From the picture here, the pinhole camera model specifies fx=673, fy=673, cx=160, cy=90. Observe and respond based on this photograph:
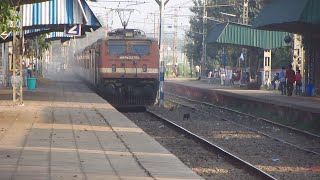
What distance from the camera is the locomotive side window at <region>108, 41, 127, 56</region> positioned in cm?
2850

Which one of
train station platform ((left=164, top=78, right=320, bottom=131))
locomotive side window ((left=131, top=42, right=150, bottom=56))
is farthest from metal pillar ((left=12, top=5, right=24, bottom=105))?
train station platform ((left=164, top=78, right=320, bottom=131))

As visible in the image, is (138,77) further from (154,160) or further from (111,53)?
(154,160)

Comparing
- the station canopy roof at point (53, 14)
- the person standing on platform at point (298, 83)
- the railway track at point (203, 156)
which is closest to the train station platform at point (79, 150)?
the railway track at point (203, 156)

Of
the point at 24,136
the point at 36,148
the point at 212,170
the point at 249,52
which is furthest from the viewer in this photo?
the point at 249,52

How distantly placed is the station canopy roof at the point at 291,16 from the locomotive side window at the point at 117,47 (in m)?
6.75

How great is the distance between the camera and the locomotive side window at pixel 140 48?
2869 cm

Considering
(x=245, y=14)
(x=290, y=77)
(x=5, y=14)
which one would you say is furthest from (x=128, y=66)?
(x=245, y=14)

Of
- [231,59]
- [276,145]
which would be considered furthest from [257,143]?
[231,59]

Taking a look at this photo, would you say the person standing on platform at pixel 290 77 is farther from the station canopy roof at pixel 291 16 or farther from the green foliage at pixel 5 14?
the green foliage at pixel 5 14

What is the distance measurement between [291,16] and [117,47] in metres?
7.39

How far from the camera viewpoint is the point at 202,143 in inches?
671

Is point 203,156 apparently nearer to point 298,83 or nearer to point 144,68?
point 144,68

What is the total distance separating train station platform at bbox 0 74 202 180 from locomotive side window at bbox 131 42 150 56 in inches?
351

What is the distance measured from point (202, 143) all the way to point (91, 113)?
543 cm
